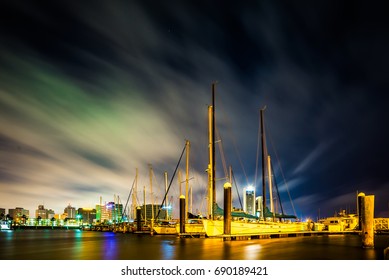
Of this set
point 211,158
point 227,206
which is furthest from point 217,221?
point 211,158

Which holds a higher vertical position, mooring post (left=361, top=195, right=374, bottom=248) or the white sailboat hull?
mooring post (left=361, top=195, right=374, bottom=248)

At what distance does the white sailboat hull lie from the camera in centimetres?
4575

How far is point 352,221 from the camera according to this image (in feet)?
317

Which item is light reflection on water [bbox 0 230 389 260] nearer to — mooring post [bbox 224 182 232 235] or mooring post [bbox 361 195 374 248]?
mooring post [bbox 224 182 232 235]

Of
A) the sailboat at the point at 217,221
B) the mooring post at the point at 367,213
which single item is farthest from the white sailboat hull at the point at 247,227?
the mooring post at the point at 367,213

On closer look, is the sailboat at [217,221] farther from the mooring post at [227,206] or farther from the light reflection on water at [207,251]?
the light reflection on water at [207,251]

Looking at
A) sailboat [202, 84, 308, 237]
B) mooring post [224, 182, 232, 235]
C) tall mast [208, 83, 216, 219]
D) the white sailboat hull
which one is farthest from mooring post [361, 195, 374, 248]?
tall mast [208, 83, 216, 219]

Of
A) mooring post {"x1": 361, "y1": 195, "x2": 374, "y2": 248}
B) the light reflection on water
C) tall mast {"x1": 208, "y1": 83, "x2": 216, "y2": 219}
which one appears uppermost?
tall mast {"x1": 208, "y1": 83, "x2": 216, "y2": 219}

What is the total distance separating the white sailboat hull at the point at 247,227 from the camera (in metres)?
45.8

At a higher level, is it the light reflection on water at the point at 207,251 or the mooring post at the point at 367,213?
the mooring post at the point at 367,213

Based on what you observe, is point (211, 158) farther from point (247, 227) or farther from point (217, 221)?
point (247, 227)
